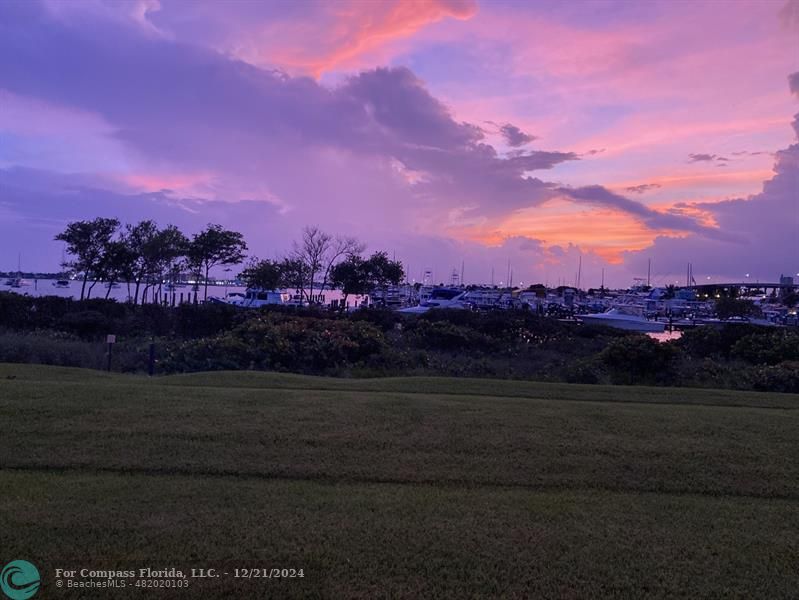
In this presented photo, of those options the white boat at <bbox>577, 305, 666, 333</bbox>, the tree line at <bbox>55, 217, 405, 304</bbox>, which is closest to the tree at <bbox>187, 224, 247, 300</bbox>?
the tree line at <bbox>55, 217, 405, 304</bbox>

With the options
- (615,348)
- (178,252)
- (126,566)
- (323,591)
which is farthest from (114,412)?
(178,252)

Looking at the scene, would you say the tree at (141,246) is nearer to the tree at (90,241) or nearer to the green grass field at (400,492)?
the tree at (90,241)

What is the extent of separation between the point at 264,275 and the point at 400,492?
4200 centimetres

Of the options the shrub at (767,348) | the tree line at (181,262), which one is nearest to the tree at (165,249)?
the tree line at (181,262)

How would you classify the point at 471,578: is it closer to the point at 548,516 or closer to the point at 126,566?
the point at 548,516

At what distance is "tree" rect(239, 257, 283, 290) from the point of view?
152 feet

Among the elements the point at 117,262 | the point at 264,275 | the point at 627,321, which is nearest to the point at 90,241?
the point at 117,262

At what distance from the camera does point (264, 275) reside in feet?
152

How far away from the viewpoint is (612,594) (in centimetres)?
399

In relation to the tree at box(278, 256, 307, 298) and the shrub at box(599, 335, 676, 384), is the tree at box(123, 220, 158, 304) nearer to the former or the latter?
the tree at box(278, 256, 307, 298)

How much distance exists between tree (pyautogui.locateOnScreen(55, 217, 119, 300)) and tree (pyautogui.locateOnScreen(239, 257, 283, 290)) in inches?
477

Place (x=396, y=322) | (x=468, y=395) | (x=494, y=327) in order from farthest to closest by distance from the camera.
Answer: (x=396, y=322) < (x=494, y=327) < (x=468, y=395)

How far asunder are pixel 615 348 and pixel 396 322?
11061mm

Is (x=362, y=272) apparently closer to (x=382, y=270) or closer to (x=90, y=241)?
(x=382, y=270)
